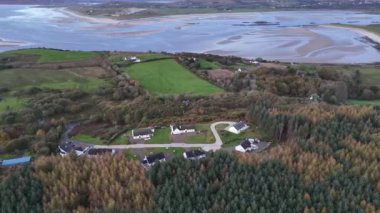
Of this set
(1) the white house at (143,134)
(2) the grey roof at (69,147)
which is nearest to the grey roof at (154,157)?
(1) the white house at (143,134)

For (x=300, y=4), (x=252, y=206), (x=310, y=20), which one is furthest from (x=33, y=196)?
(x=300, y=4)

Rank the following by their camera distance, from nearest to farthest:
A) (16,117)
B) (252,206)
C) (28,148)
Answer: (252,206), (28,148), (16,117)

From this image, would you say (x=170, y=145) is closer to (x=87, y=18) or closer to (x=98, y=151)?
(x=98, y=151)

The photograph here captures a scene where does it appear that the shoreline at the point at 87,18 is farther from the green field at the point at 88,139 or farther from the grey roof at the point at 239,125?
the grey roof at the point at 239,125

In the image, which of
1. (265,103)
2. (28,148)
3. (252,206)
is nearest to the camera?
(252,206)

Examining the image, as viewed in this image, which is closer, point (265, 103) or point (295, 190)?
point (295, 190)

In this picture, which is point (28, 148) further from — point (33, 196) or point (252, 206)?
point (252, 206)

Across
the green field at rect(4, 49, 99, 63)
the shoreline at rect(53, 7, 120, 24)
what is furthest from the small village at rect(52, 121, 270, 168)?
the shoreline at rect(53, 7, 120, 24)
